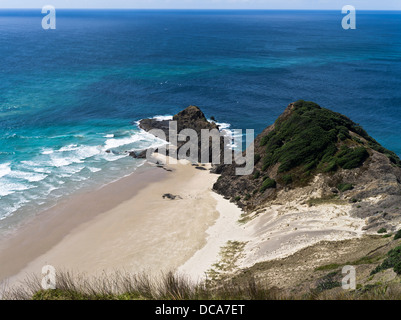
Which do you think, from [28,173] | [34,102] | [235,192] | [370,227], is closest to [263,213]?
[235,192]

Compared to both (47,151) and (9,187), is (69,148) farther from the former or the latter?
(9,187)

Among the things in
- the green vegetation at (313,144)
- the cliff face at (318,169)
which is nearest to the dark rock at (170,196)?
the cliff face at (318,169)

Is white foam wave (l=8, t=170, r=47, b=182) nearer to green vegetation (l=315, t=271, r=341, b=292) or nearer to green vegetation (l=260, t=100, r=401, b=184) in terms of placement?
green vegetation (l=260, t=100, r=401, b=184)

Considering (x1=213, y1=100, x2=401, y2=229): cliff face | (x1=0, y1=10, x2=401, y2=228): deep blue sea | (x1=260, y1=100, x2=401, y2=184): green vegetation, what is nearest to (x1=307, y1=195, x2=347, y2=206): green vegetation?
(x1=213, y1=100, x2=401, y2=229): cliff face

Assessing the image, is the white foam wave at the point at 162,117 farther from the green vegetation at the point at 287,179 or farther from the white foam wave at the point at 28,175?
the green vegetation at the point at 287,179

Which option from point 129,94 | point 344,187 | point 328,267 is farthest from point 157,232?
point 129,94
